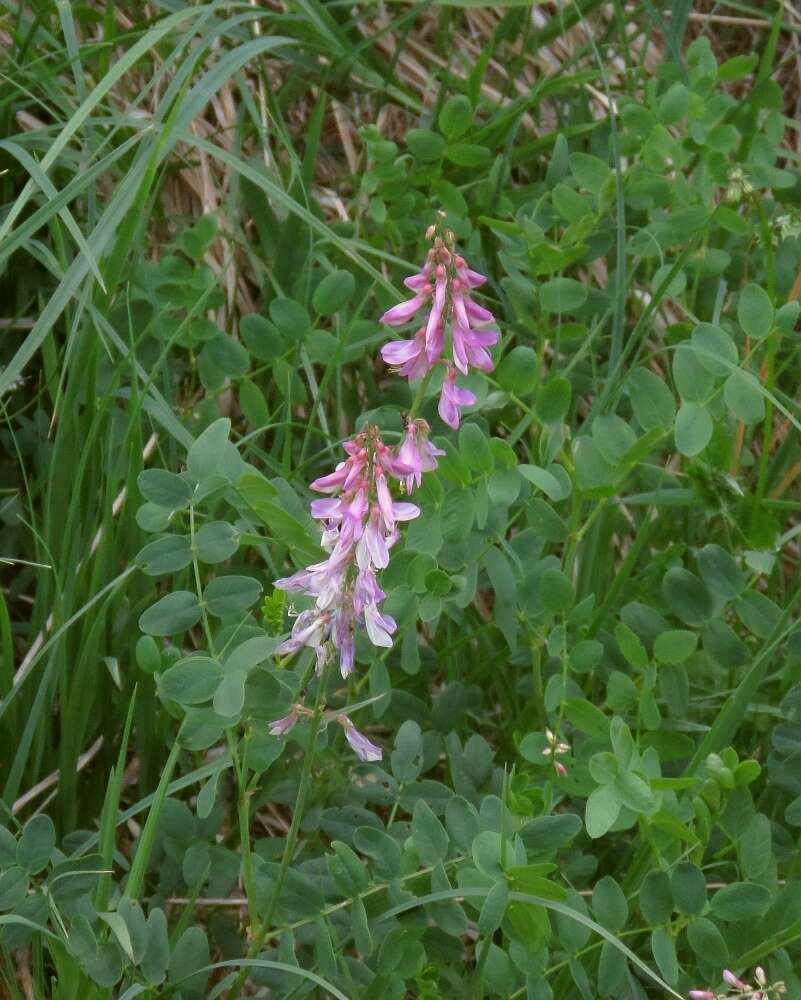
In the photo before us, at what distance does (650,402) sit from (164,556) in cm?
76

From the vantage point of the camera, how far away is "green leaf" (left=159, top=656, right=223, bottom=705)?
156 cm

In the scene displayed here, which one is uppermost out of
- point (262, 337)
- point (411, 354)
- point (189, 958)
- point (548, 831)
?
point (411, 354)

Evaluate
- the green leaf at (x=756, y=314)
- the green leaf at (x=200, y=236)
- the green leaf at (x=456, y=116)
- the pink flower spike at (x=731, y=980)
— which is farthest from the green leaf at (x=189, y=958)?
the green leaf at (x=456, y=116)

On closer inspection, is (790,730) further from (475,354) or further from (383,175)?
(383,175)

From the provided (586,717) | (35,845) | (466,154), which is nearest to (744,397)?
(586,717)

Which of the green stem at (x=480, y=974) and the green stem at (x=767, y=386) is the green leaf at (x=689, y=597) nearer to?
the green stem at (x=767, y=386)

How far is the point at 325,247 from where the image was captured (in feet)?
8.71

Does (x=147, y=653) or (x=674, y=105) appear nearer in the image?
(x=147, y=653)

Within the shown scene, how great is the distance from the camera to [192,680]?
5.14ft

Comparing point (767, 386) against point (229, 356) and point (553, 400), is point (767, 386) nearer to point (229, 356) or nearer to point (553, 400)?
point (553, 400)

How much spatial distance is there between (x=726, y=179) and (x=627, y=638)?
1.11 metres

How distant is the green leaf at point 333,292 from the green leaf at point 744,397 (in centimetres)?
64

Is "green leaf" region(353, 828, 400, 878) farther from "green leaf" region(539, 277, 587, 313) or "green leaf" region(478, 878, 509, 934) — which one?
"green leaf" region(539, 277, 587, 313)

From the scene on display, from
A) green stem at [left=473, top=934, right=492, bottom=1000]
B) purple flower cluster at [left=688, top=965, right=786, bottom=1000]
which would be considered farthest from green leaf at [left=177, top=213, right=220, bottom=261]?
purple flower cluster at [left=688, top=965, right=786, bottom=1000]
